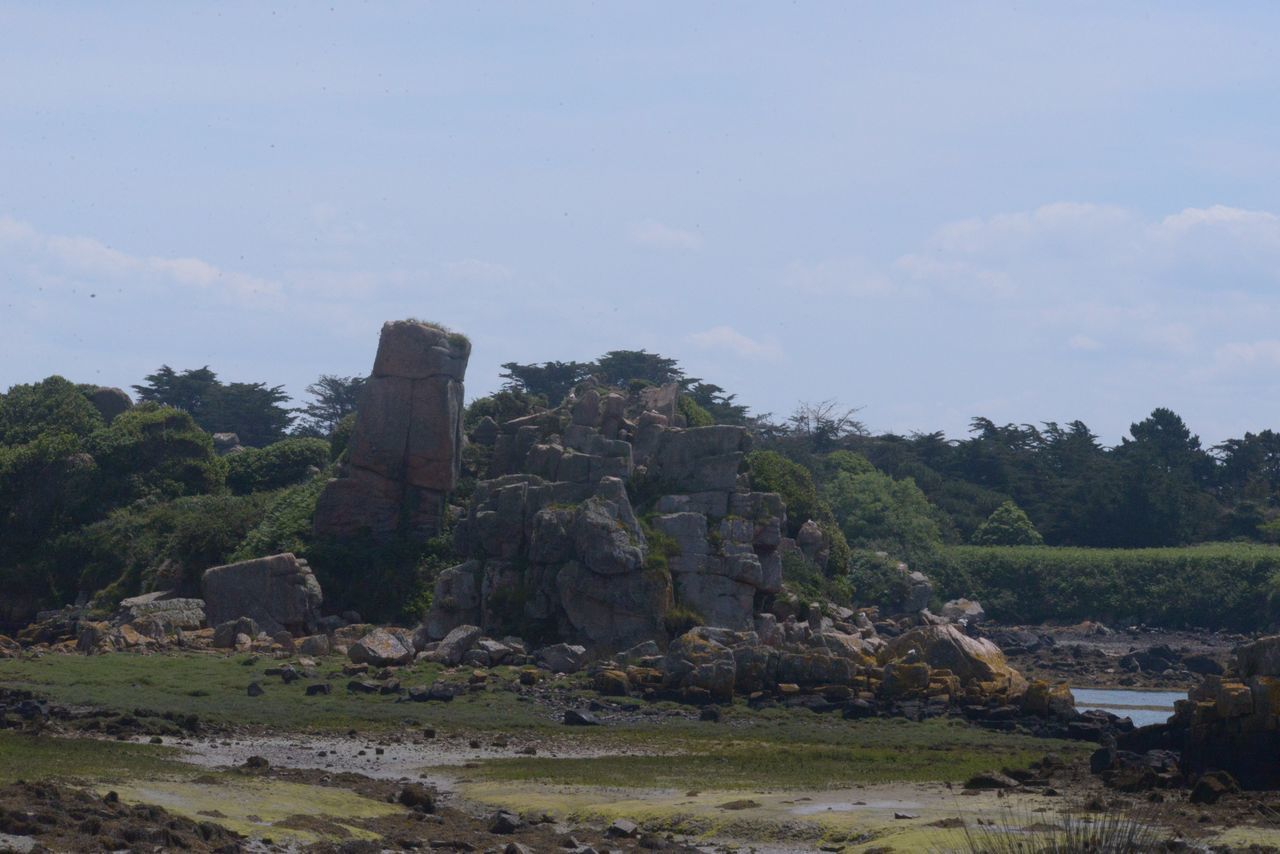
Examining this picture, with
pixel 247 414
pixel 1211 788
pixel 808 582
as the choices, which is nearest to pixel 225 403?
pixel 247 414

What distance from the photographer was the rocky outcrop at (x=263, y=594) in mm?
52625

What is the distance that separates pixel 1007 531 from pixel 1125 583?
1304 cm

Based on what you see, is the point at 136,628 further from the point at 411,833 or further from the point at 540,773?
the point at 411,833

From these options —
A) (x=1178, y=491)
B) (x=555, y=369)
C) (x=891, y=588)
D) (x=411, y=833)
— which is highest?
(x=555, y=369)

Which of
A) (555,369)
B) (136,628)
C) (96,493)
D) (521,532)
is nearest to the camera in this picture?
(136,628)

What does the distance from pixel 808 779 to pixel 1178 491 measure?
248ft

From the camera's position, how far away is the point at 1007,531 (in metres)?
101

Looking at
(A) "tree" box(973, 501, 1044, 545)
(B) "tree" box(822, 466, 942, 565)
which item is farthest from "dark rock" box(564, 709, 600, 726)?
(A) "tree" box(973, 501, 1044, 545)

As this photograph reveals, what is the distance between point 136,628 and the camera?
5016 centimetres

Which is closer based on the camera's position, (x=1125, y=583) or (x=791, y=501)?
(x=791, y=501)

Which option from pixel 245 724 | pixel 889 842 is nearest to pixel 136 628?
pixel 245 724

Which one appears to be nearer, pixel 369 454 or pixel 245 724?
pixel 245 724

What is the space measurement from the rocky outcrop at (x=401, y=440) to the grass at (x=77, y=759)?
91.7ft

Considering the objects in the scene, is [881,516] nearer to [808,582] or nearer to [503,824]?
[808,582]
